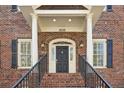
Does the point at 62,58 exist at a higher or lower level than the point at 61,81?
higher

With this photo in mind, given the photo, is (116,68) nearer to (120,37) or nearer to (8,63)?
(120,37)

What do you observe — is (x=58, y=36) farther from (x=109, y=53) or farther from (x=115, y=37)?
(x=115, y=37)

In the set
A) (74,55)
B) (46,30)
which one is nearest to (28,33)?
(46,30)

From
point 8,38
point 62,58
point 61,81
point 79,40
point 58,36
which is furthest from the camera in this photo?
point 62,58

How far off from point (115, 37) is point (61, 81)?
23.1 ft

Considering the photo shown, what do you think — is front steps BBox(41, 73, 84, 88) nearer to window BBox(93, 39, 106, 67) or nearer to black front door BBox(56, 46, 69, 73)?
black front door BBox(56, 46, 69, 73)

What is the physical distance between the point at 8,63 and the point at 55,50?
269 centimetres

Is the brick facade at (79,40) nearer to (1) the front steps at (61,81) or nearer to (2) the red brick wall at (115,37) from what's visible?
(2) the red brick wall at (115,37)

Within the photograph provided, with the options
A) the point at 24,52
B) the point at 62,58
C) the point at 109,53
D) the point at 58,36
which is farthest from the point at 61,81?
the point at 109,53

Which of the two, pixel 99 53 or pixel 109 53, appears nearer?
pixel 109 53

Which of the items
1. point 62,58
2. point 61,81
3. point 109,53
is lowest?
point 61,81

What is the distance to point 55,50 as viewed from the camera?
63.4 ft

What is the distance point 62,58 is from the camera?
63.9 feet
